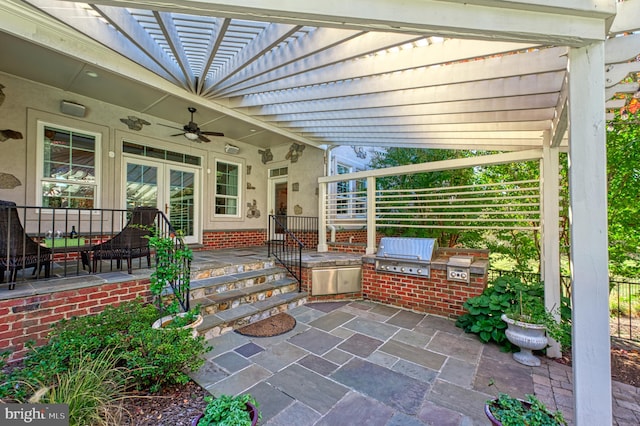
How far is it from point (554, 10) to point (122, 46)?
4.29m

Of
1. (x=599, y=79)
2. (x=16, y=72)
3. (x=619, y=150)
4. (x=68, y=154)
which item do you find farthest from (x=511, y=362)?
(x=16, y=72)

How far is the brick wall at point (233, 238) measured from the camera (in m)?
6.81

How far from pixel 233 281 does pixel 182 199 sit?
3399 mm

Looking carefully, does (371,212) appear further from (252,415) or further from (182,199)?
(182,199)

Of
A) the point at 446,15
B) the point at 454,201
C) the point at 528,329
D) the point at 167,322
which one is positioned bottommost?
the point at 528,329

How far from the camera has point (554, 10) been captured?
1.46m

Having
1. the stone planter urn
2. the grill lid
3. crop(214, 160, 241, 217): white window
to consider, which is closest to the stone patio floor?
the stone planter urn

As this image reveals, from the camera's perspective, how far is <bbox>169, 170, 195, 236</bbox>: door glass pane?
6270 millimetres

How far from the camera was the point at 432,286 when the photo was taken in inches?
162

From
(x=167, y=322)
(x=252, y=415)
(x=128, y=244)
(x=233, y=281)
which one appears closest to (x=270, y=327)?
(x=233, y=281)

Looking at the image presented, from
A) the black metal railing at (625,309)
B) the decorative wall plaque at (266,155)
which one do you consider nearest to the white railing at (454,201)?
the black metal railing at (625,309)

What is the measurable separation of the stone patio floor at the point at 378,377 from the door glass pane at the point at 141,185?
13.4 ft

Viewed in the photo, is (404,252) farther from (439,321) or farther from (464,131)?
(464,131)

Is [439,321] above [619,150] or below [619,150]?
below
